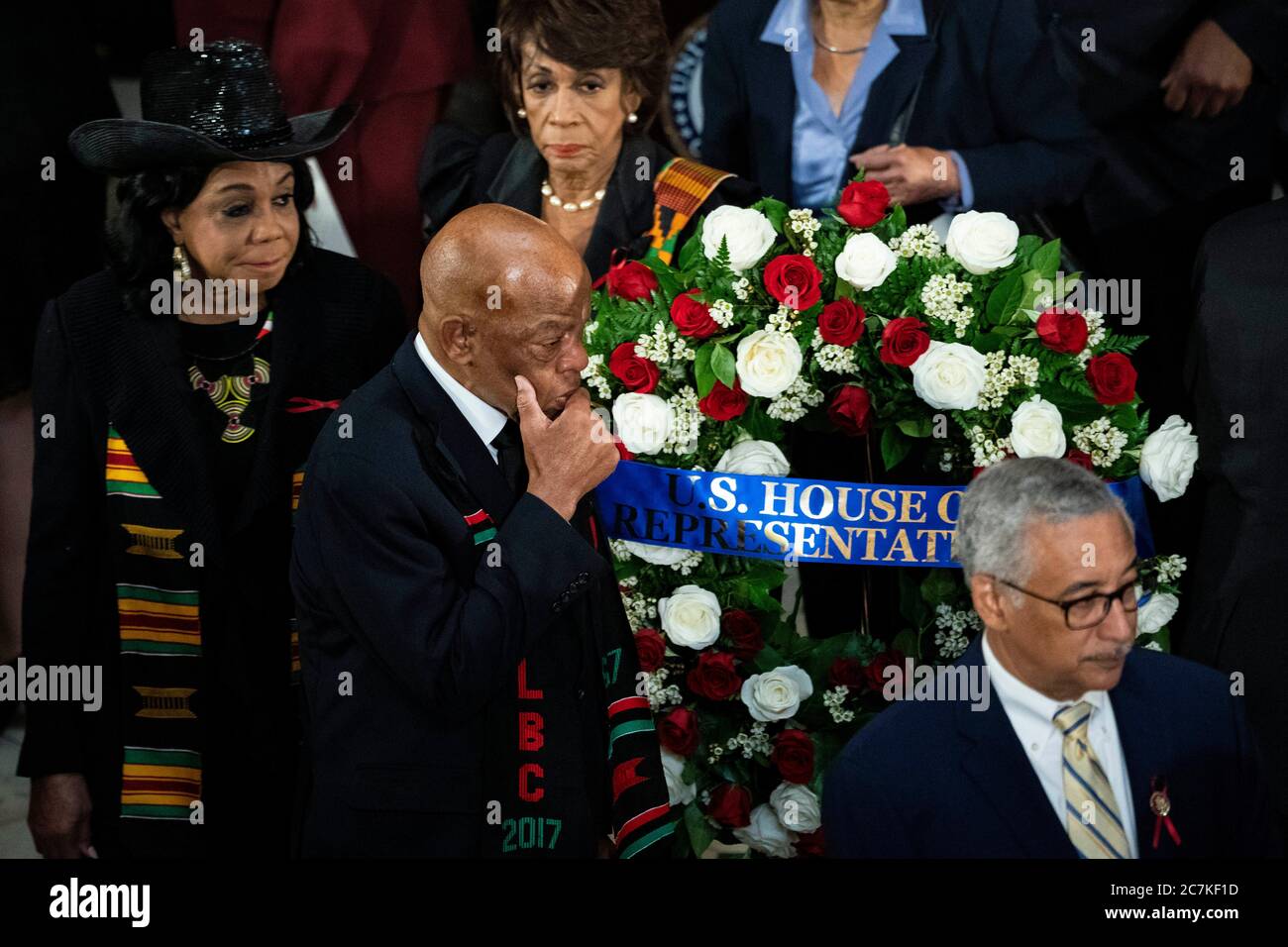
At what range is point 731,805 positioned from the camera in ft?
11.7

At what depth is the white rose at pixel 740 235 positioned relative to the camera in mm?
3465

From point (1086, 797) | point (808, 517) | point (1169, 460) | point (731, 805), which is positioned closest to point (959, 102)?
point (1169, 460)

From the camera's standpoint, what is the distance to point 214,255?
3.54m

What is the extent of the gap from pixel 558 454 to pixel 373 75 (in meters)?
1.57

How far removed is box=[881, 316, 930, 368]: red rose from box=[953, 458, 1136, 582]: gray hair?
1.62 feet

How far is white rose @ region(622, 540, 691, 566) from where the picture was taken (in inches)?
140

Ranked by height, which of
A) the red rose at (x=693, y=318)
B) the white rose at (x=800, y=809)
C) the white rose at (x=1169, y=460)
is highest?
the red rose at (x=693, y=318)

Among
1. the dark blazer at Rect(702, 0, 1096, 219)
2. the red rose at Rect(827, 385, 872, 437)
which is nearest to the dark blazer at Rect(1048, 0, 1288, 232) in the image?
the dark blazer at Rect(702, 0, 1096, 219)

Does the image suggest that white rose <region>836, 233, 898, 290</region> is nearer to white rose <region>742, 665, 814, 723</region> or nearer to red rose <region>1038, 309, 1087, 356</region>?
red rose <region>1038, 309, 1087, 356</region>

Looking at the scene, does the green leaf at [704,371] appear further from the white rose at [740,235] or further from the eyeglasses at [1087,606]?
the eyeglasses at [1087,606]

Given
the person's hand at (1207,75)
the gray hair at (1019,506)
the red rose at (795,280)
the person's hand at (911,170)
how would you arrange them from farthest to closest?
1. the person's hand at (1207,75)
2. the person's hand at (911,170)
3. the red rose at (795,280)
4. the gray hair at (1019,506)

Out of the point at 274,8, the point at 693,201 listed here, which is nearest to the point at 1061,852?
the point at 693,201

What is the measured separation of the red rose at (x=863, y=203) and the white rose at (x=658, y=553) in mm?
708

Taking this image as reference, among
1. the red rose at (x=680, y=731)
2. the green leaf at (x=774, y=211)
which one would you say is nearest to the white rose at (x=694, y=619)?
the red rose at (x=680, y=731)
